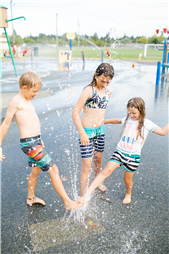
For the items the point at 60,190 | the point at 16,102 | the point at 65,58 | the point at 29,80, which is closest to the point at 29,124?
the point at 16,102

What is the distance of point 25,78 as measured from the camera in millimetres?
2080

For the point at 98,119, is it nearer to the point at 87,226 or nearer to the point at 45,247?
the point at 87,226

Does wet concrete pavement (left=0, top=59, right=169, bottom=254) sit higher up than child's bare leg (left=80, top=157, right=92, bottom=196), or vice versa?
child's bare leg (left=80, top=157, right=92, bottom=196)

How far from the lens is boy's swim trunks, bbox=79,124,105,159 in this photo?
7.93 ft

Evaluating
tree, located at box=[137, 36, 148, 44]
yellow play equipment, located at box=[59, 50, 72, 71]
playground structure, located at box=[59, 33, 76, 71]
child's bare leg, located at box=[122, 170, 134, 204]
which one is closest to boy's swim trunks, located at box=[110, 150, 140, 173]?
child's bare leg, located at box=[122, 170, 134, 204]

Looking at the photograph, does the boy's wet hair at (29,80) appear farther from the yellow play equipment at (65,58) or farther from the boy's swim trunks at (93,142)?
the yellow play equipment at (65,58)

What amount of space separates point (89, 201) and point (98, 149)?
2.01 feet

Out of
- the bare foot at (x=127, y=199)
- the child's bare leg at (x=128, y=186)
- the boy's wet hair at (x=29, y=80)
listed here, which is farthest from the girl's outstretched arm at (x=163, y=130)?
the boy's wet hair at (x=29, y=80)

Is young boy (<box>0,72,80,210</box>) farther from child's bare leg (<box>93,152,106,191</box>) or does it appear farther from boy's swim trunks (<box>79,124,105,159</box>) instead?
child's bare leg (<box>93,152,106,191</box>)

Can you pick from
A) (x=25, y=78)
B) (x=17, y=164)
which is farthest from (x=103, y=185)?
(x=25, y=78)

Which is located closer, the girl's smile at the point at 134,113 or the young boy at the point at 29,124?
the young boy at the point at 29,124

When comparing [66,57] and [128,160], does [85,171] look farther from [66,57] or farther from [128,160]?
[66,57]

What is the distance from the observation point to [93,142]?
2600 millimetres

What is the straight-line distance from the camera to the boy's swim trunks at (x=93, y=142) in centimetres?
242
